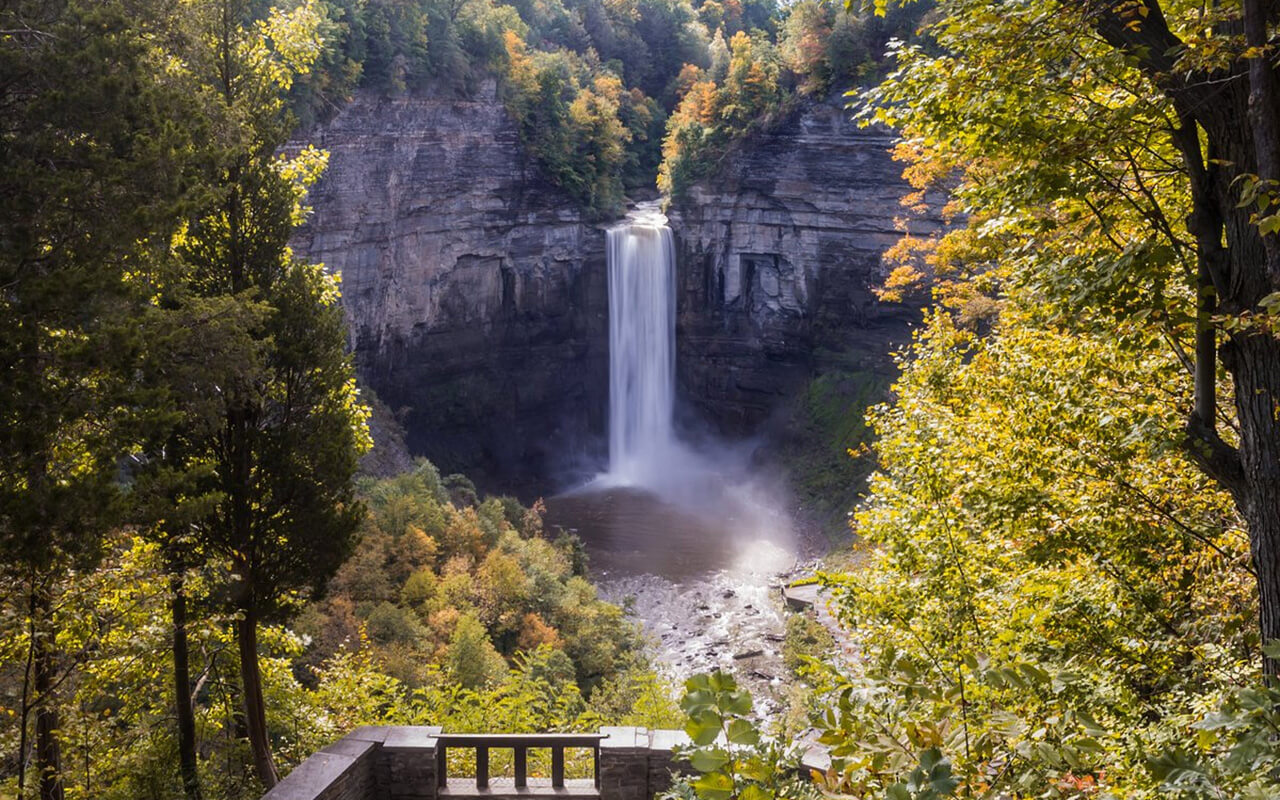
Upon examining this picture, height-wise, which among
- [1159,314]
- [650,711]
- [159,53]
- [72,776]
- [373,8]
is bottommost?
[650,711]

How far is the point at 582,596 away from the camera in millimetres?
24031

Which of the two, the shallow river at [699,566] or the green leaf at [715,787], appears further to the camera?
the shallow river at [699,566]

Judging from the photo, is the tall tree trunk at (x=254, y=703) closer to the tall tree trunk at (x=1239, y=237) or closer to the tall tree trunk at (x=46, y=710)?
the tall tree trunk at (x=46, y=710)

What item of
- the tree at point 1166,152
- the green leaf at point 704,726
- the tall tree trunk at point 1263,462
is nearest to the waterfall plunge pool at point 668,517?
the tree at point 1166,152

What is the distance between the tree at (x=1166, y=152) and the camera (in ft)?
13.2

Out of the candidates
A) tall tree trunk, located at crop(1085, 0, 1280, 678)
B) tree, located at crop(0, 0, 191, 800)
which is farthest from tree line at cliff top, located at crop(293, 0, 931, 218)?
tall tree trunk, located at crop(1085, 0, 1280, 678)

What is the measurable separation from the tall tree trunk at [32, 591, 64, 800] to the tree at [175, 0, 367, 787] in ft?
5.84

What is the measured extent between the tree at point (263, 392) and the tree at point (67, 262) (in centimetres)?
176

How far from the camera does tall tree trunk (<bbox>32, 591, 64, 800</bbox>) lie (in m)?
6.75

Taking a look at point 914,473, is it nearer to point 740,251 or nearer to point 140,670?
point 140,670

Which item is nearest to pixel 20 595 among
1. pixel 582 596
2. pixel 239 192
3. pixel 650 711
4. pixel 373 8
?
pixel 239 192

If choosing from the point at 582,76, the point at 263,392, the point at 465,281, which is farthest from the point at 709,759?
the point at 582,76

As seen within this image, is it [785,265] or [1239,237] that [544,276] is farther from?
[1239,237]

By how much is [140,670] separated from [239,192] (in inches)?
203
